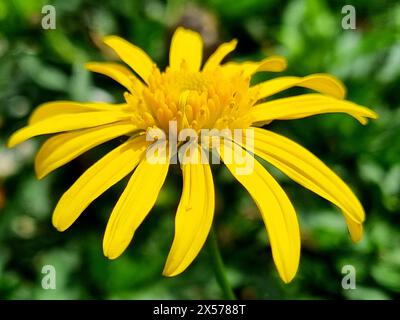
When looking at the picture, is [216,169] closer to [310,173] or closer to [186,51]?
[186,51]

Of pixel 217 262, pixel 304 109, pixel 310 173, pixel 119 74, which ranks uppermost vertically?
pixel 119 74

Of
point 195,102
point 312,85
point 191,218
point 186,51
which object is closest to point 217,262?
point 191,218

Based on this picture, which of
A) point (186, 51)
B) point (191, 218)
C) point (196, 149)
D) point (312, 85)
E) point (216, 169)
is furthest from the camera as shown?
point (216, 169)

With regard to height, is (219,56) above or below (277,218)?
above

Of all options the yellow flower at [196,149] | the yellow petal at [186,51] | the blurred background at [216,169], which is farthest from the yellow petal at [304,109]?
the blurred background at [216,169]

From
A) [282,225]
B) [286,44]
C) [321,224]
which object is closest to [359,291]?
[321,224]

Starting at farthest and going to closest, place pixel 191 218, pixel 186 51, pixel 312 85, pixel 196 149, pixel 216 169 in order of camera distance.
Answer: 1. pixel 216 169
2. pixel 186 51
3. pixel 312 85
4. pixel 196 149
5. pixel 191 218
